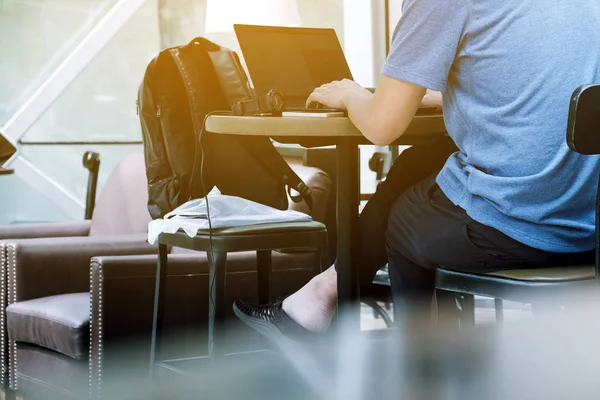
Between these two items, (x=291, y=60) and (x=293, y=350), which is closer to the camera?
(x=291, y=60)

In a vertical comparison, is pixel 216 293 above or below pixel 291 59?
below

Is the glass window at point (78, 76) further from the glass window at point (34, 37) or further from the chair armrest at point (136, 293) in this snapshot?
the chair armrest at point (136, 293)

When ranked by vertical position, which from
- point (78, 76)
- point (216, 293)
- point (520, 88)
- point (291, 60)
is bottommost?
point (216, 293)

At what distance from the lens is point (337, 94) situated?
1.78m

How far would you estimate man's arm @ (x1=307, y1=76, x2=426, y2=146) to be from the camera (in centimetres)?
158

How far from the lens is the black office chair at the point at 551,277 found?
1.34 meters

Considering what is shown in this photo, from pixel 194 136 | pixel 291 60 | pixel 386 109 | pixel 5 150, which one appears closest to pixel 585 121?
pixel 386 109

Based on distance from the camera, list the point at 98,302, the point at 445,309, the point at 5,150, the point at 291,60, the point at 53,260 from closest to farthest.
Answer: the point at 445,309
the point at 291,60
the point at 98,302
the point at 53,260
the point at 5,150

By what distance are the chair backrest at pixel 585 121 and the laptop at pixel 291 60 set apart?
0.80 meters

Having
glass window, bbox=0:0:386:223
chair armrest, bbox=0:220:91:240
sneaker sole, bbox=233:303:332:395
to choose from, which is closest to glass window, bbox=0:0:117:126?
glass window, bbox=0:0:386:223

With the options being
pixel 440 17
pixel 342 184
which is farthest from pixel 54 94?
pixel 440 17

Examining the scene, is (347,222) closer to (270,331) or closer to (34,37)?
(270,331)

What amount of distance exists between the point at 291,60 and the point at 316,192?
867 millimetres

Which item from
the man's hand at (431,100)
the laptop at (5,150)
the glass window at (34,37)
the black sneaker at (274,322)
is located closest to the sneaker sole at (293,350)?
the black sneaker at (274,322)
